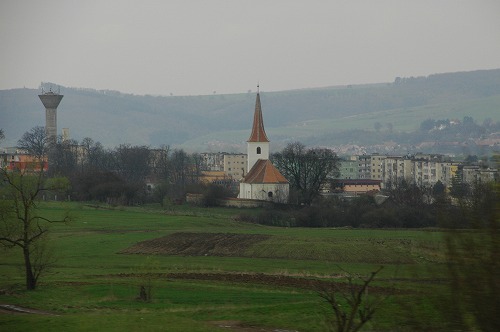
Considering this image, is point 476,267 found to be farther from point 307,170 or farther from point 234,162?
point 234,162

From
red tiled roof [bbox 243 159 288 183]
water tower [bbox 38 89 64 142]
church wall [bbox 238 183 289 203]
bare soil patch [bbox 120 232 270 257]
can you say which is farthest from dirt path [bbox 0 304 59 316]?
water tower [bbox 38 89 64 142]

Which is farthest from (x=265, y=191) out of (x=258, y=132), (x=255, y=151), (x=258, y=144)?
(x=258, y=132)

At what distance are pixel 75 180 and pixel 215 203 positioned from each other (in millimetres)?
13770

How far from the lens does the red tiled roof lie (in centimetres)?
9944

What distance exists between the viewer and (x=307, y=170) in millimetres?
99062

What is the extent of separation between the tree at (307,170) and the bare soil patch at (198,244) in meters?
32.5

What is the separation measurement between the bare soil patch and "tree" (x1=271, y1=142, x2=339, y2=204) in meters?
32.5

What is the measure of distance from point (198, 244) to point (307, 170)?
42.9 m

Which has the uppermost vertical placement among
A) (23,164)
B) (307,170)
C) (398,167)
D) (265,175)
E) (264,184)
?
(398,167)

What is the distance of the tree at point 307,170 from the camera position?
313ft

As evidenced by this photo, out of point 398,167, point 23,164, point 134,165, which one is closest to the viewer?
point 23,164

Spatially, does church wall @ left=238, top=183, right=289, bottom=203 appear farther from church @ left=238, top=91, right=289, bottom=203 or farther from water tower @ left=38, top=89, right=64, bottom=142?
water tower @ left=38, top=89, right=64, bottom=142

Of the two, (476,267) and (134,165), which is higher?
(134,165)

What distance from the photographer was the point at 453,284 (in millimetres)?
17297
